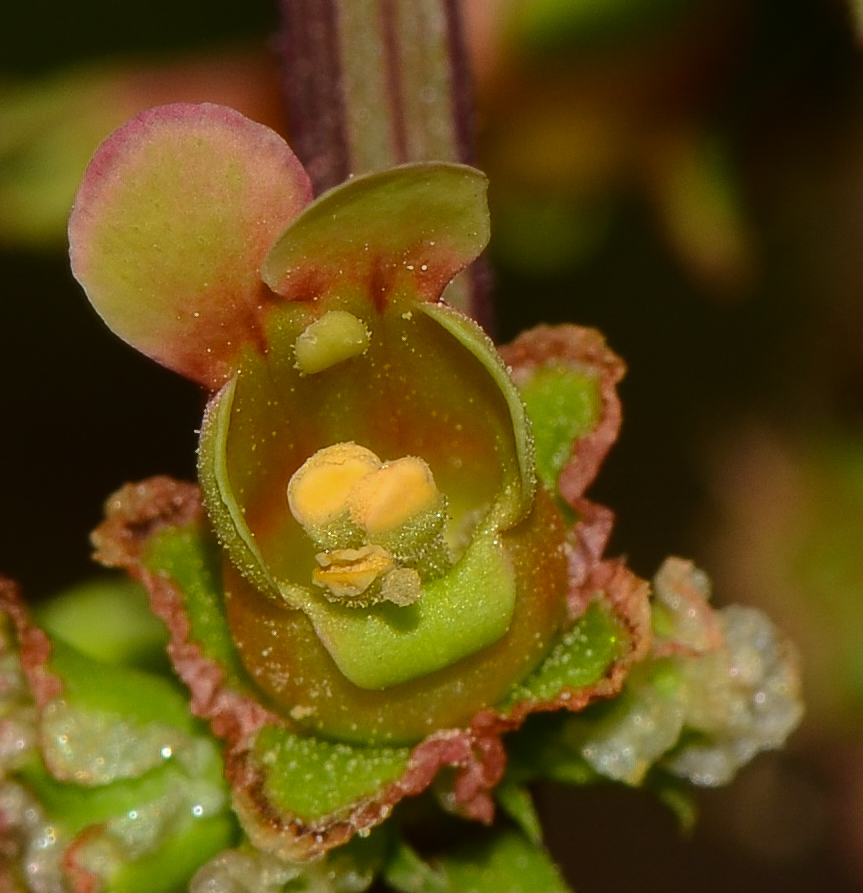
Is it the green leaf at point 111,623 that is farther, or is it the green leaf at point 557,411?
the green leaf at point 111,623

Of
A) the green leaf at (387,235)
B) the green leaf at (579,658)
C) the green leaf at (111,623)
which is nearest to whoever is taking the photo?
the green leaf at (387,235)

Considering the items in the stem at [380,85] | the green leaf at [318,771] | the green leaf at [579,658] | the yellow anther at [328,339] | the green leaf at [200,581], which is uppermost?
the stem at [380,85]

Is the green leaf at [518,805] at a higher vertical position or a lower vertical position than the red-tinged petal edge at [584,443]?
lower

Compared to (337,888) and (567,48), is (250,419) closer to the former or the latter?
(337,888)

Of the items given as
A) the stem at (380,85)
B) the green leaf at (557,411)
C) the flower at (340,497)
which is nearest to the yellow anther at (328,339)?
the flower at (340,497)

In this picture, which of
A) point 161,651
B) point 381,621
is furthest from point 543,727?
point 161,651

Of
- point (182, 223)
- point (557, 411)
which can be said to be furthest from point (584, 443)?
point (182, 223)

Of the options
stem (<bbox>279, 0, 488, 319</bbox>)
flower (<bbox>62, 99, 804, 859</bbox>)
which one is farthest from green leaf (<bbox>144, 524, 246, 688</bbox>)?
stem (<bbox>279, 0, 488, 319</bbox>)

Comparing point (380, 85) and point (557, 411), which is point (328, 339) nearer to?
point (557, 411)

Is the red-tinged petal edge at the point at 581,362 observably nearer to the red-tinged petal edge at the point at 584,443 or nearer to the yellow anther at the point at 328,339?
the red-tinged petal edge at the point at 584,443
